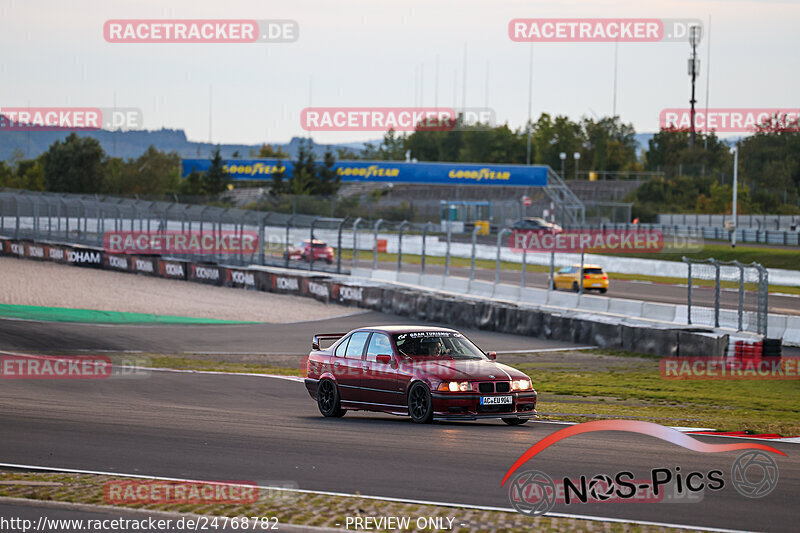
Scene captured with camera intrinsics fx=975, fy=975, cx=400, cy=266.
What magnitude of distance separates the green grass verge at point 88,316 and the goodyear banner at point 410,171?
49.1 m

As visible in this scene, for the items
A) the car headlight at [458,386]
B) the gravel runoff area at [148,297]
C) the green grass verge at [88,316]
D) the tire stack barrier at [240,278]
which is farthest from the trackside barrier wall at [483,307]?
the car headlight at [458,386]

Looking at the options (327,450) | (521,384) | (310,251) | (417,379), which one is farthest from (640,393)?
(310,251)

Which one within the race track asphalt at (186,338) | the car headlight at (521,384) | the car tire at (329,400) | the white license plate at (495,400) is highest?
the car headlight at (521,384)

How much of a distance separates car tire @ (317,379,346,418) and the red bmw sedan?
1cm

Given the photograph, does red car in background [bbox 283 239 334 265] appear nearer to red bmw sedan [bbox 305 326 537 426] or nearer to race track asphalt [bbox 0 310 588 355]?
race track asphalt [bbox 0 310 588 355]

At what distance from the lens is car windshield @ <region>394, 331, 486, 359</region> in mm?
12125

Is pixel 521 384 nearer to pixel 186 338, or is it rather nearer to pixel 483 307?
pixel 483 307

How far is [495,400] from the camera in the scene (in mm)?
11328

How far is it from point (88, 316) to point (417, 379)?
18.7 m

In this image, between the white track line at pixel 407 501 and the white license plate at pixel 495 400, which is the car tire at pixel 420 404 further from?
the white track line at pixel 407 501

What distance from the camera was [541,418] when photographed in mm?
12359

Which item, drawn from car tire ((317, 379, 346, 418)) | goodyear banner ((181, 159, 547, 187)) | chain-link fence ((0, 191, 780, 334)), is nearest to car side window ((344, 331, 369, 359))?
car tire ((317, 379, 346, 418))

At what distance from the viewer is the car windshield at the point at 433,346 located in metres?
12.1

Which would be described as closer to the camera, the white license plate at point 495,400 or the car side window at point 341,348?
the white license plate at point 495,400
